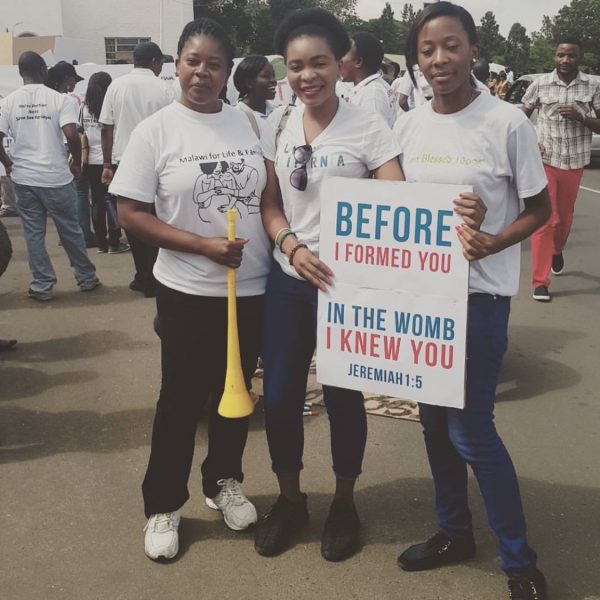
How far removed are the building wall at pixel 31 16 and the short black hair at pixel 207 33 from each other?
31900mm

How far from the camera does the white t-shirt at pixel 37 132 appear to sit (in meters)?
6.48

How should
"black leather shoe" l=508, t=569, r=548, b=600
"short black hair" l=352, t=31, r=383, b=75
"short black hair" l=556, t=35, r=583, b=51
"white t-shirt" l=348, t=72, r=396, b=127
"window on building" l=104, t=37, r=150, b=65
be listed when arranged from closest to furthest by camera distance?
"black leather shoe" l=508, t=569, r=548, b=600 < "white t-shirt" l=348, t=72, r=396, b=127 < "short black hair" l=352, t=31, r=383, b=75 < "short black hair" l=556, t=35, r=583, b=51 < "window on building" l=104, t=37, r=150, b=65

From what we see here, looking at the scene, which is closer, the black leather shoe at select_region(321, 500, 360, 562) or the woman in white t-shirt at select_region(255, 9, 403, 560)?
the woman in white t-shirt at select_region(255, 9, 403, 560)

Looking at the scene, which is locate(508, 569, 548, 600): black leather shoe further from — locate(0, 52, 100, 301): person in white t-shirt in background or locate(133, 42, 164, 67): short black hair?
locate(133, 42, 164, 67): short black hair

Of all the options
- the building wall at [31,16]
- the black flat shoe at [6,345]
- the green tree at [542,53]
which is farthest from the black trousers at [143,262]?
the green tree at [542,53]

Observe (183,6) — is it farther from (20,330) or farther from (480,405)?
(480,405)

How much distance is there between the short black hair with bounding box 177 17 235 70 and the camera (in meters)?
2.71

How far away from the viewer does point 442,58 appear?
2400mm

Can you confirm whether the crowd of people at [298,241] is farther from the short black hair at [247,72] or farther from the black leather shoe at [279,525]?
the short black hair at [247,72]

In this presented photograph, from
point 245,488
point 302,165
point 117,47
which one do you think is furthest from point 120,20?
point 302,165

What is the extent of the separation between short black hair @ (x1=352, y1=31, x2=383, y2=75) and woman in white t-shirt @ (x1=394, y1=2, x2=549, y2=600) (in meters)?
3.79

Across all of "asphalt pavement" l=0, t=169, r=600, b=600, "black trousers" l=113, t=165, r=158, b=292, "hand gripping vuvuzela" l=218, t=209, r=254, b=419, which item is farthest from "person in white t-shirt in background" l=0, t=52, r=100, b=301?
"hand gripping vuvuzela" l=218, t=209, r=254, b=419

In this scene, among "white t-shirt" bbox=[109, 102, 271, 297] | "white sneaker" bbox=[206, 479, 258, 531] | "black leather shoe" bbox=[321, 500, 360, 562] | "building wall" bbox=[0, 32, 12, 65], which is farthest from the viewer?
"building wall" bbox=[0, 32, 12, 65]

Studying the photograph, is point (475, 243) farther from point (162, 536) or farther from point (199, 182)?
point (162, 536)
